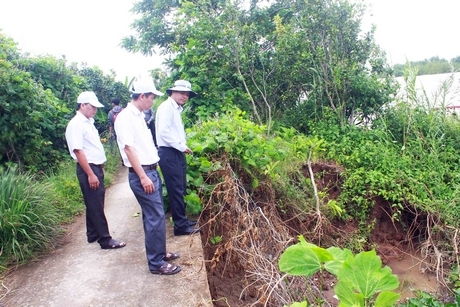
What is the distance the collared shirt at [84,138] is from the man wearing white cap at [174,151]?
69cm

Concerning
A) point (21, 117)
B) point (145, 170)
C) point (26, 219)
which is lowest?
point (26, 219)

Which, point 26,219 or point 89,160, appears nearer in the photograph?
point 89,160

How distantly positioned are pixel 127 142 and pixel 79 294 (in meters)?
1.40

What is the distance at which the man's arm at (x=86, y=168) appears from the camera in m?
3.73

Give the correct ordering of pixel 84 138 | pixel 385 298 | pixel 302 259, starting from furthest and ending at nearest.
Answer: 1. pixel 84 138
2. pixel 302 259
3. pixel 385 298

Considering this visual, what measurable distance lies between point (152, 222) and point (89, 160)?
1.18m

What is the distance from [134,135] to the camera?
3330mm

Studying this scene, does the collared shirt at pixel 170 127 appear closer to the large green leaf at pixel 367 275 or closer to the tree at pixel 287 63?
the large green leaf at pixel 367 275

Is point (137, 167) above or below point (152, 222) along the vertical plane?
above

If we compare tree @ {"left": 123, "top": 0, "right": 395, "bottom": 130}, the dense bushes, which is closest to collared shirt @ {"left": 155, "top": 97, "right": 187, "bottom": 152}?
the dense bushes

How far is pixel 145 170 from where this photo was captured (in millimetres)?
3377

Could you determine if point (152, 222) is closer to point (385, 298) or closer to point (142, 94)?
point (142, 94)

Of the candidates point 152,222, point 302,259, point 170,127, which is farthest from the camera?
point 170,127

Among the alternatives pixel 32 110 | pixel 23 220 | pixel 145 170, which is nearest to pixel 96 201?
pixel 23 220
